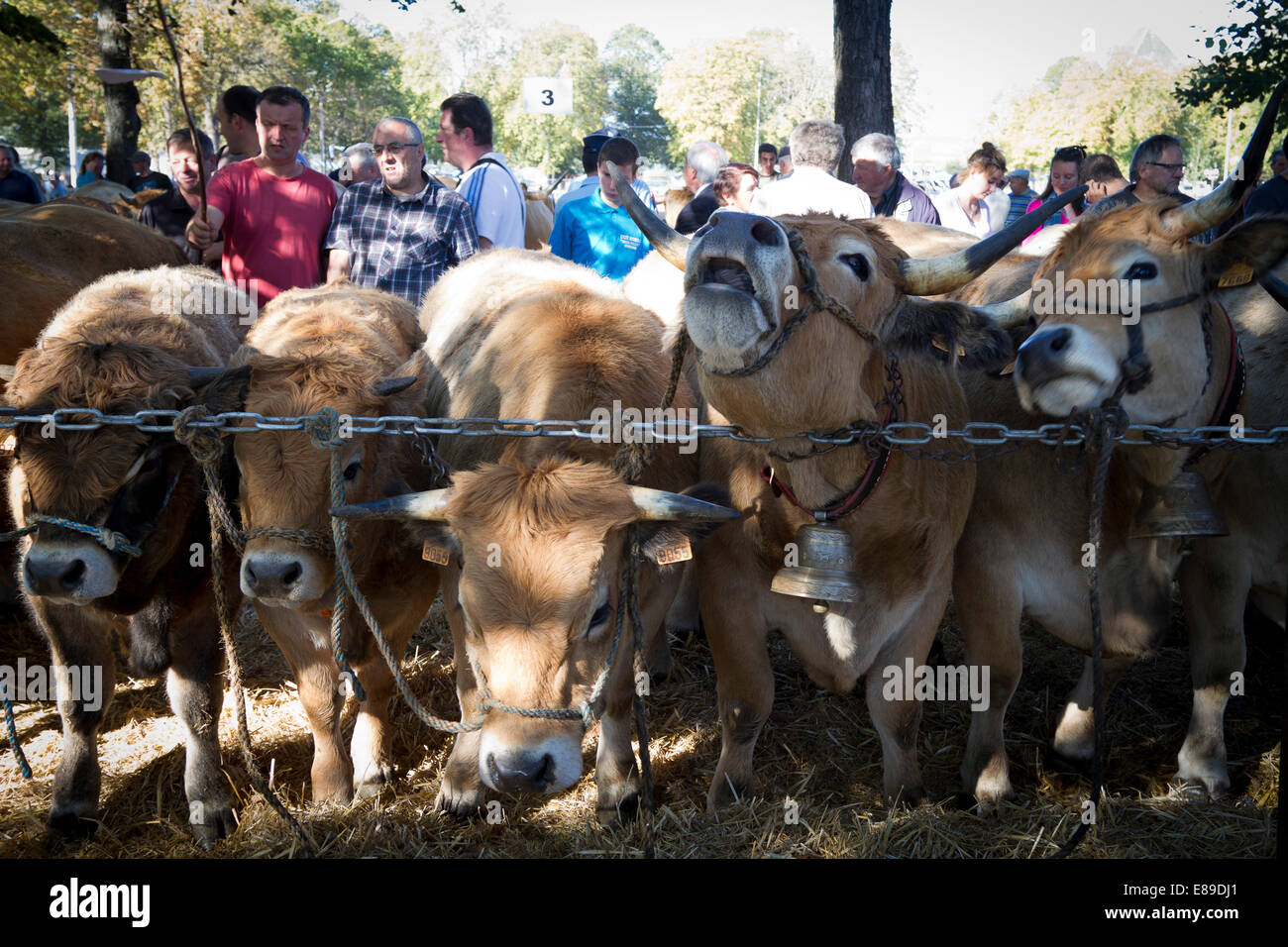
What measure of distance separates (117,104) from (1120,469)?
14.5 m

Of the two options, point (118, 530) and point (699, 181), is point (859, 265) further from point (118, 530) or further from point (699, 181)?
point (699, 181)

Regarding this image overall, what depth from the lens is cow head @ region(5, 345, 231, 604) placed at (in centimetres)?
335

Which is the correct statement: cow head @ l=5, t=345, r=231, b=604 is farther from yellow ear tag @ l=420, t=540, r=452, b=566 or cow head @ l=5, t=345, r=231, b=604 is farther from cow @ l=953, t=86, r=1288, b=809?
cow @ l=953, t=86, r=1288, b=809

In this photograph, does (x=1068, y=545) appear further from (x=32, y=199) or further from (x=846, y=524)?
(x=32, y=199)

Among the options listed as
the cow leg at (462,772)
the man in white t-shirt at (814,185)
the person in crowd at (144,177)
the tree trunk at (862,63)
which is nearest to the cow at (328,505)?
the cow leg at (462,772)

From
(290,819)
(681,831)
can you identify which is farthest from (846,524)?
(290,819)

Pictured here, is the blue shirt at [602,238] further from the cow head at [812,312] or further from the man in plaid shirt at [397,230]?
the cow head at [812,312]

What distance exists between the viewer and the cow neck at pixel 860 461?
330 cm

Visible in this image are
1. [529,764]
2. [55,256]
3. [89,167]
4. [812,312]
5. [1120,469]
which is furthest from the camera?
[89,167]

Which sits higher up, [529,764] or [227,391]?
[227,391]

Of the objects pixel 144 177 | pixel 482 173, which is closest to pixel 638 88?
pixel 144 177

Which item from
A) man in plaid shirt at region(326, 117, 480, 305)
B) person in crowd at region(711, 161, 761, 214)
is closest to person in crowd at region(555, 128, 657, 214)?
person in crowd at region(711, 161, 761, 214)

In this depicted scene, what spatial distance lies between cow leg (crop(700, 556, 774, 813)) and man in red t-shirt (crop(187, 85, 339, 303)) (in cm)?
390

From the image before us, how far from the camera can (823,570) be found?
331 centimetres
